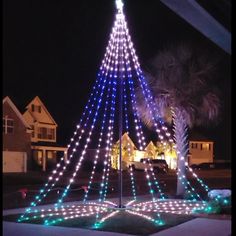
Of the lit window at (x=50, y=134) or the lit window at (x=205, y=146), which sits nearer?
the lit window at (x=50, y=134)

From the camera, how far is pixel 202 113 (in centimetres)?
1812

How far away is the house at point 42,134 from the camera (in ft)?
145

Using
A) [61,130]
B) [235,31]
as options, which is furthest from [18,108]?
[235,31]

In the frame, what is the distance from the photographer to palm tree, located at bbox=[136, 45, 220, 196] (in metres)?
17.6

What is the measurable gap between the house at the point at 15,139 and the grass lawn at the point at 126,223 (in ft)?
92.9

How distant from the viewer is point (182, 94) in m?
17.8

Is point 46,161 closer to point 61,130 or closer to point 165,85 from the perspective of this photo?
point 61,130

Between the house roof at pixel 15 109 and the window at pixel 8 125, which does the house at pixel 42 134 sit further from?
the window at pixel 8 125

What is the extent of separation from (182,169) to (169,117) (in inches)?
83.3

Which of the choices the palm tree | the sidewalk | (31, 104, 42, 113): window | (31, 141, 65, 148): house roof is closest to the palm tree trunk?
the palm tree

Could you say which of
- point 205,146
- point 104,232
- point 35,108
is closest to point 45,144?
point 35,108

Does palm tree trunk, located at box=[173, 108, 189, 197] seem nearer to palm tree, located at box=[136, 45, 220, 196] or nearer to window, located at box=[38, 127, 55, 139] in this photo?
palm tree, located at box=[136, 45, 220, 196]

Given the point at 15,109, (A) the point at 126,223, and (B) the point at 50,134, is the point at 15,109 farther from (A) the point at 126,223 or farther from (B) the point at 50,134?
(A) the point at 126,223

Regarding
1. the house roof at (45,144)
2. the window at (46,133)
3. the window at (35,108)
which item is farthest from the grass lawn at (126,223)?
the window at (46,133)
